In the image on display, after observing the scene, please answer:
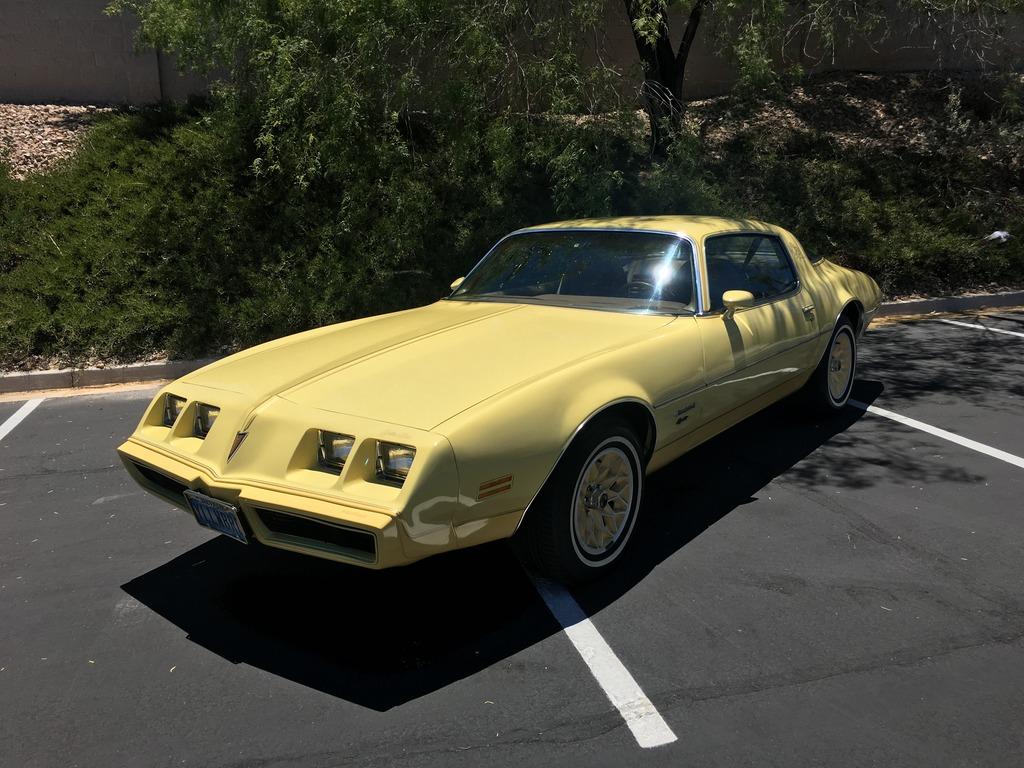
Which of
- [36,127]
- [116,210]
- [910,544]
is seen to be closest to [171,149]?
[116,210]

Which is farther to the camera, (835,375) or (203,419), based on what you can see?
(835,375)

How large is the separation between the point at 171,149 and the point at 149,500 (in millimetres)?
7137

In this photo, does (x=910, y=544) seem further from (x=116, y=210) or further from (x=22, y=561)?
(x=116, y=210)

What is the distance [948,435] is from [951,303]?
5.27 m

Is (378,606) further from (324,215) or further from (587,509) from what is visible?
(324,215)

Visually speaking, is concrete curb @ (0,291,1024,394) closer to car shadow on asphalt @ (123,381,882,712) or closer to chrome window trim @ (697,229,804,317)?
car shadow on asphalt @ (123,381,882,712)

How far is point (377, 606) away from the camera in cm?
361

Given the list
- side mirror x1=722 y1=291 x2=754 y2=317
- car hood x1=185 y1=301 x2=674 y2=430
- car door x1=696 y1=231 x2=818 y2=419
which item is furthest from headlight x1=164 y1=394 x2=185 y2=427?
side mirror x1=722 y1=291 x2=754 y2=317

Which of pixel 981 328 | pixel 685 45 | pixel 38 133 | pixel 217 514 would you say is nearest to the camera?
pixel 217 514

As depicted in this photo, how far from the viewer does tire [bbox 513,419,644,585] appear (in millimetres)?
3451

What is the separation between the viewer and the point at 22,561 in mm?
4180

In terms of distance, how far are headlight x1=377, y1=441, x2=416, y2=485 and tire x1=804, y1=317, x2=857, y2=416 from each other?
347cm

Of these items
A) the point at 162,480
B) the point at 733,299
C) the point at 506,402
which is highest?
the point at 733,299

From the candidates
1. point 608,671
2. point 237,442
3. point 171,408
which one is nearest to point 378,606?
point 237,442
